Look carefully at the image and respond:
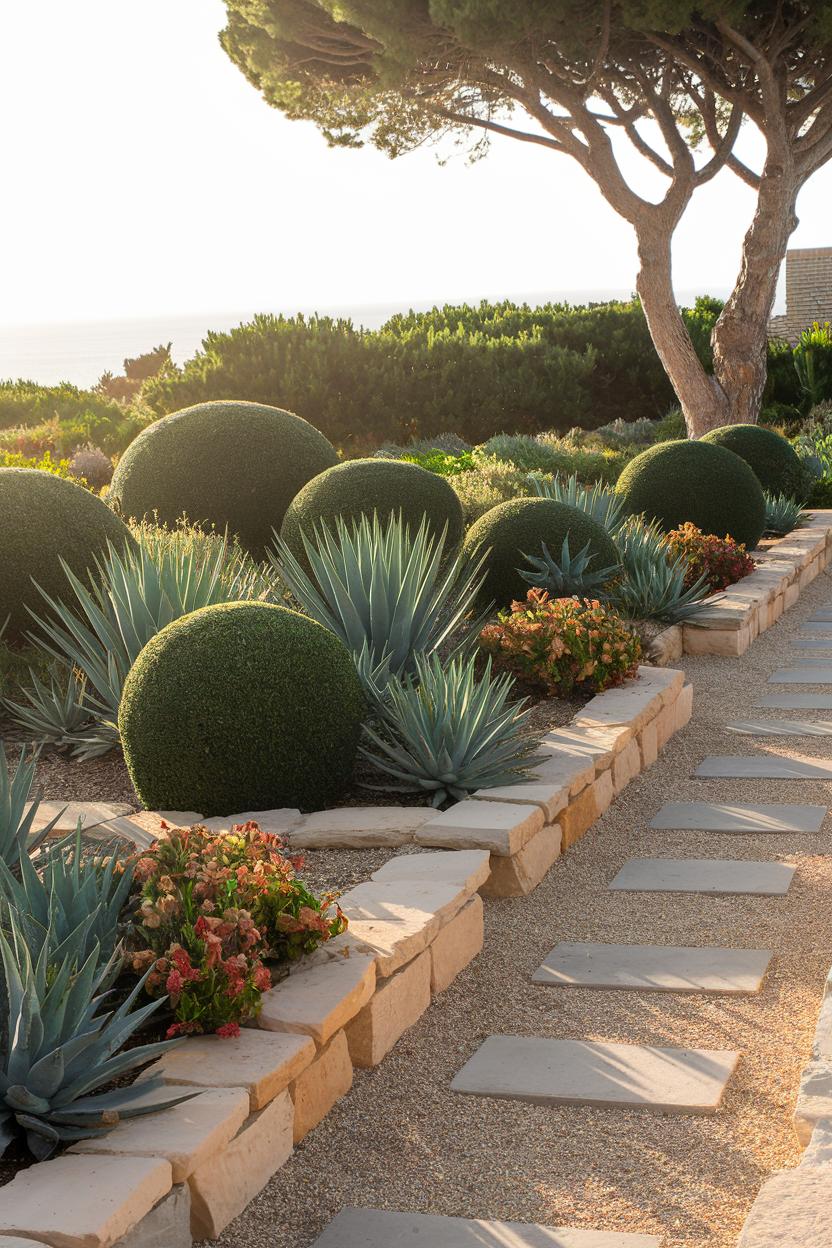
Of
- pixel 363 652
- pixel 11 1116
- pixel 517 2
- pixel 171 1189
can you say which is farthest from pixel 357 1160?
pixel 517 2

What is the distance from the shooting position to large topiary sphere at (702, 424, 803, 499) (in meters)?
12.2

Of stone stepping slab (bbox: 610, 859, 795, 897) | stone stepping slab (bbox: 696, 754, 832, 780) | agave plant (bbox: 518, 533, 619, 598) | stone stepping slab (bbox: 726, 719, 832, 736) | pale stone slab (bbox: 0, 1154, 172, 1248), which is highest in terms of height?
agave plant (bbox: 518, 533, 619, 598)

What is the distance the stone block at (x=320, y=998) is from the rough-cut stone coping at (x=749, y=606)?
4510 mm

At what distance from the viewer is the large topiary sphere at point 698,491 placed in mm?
10008

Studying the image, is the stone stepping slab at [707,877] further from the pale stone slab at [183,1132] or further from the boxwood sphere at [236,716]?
the pale stone slab at [183,1132]

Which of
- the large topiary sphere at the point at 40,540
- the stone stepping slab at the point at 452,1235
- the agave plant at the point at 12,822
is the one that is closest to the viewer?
the stone stepping slab at the point at 452,1235

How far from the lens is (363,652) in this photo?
524 centimetres

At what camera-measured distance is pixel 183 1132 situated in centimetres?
245

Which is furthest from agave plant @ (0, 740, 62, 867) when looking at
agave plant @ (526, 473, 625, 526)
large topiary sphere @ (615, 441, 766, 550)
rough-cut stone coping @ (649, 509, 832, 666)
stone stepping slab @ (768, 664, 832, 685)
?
large topiary sphere @ (615, 441, 766, 550)

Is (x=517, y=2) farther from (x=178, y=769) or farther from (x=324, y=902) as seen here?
(x=324, y=902)

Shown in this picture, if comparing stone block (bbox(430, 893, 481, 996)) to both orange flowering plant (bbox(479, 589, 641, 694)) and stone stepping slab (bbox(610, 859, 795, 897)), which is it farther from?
orange flowering plant (bbox(479, 589, 641, 694))

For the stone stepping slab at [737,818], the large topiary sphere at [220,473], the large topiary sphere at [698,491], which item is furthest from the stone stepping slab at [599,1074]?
the large topiary sphere at [698,491]

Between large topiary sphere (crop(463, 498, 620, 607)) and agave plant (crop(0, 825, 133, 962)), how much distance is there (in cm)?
448

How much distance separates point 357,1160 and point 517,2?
13049 millimetres
